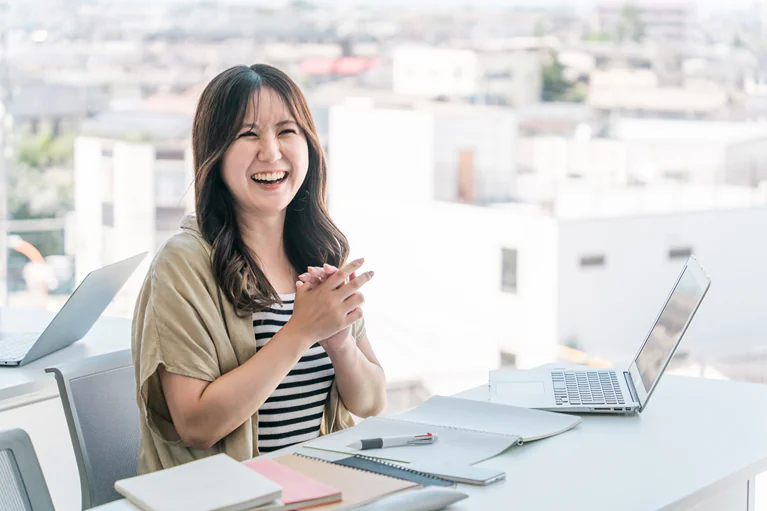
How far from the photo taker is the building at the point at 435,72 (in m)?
14.7

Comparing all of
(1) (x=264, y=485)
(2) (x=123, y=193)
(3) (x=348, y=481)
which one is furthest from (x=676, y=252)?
(1) (x=264, y=485)

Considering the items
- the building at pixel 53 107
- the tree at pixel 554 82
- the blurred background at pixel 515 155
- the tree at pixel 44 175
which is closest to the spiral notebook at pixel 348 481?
the building at pixel 53 107

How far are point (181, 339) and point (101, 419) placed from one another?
1.00 feet

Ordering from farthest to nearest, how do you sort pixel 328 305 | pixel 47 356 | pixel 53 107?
pixel 53 107
pixel 47 356
pixel 328 305

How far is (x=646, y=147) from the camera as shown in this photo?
545 inches

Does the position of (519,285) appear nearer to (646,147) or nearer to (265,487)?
(646,147)

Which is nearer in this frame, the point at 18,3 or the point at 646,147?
the point at 18,3

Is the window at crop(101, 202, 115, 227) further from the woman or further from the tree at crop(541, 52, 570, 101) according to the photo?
the woman

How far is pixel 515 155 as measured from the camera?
591 inches

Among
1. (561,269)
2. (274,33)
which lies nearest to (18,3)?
(274,33)

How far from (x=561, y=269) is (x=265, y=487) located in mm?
13014

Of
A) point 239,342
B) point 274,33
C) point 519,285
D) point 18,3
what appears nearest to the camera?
point 239,342

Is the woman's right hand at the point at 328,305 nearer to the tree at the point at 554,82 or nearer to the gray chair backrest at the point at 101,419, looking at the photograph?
the gray chair backrest at the point at 101,419

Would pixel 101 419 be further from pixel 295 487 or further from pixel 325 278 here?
pixel 295 487
